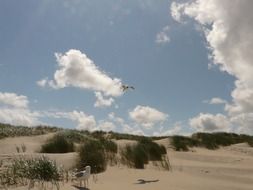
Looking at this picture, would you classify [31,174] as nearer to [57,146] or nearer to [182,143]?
[57,146]

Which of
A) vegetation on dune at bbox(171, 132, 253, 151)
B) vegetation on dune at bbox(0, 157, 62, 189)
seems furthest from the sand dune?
vegetation on dune at bbox(171, 132, 253, 151)

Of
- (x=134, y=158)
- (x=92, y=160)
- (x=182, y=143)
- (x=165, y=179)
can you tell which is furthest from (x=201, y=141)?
(x=165, y=179)

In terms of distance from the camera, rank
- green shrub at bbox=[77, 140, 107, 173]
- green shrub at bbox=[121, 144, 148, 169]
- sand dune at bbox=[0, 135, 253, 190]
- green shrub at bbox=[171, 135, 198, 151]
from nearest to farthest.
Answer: sand dune at bbox=[0, 135, 253, 190] → green shrub at bbox=[77, 140, 107, 173] → green shrub at bbox=[121, 144, 148, 169] → green shrub at bbox=[171, 135, 198, 151]

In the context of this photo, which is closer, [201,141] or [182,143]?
[182,143]

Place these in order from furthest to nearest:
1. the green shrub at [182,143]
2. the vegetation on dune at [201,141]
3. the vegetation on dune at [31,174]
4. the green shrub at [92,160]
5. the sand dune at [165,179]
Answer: the vegetation on dune at [201,141] < the green shrub at [182,143] < the green shrub at [92,160] < the sand dune at [165,179] < the vegetation on dune at [31,174]

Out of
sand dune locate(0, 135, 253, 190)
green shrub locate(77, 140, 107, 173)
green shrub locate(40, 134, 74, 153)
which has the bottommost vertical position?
sand dune locate(0, 135, 253, 190)

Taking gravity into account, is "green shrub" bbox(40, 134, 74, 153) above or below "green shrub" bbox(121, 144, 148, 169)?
above

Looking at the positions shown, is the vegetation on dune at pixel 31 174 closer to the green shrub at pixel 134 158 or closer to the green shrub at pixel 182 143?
the green shrub at pixel 134 158

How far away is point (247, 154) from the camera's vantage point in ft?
83.4

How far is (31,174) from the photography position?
9.88m

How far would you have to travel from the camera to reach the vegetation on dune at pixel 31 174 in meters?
9.69

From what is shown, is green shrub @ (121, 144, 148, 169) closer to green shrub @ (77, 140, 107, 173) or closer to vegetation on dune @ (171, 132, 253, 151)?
green shrub @ (77, 140, 107, 173)

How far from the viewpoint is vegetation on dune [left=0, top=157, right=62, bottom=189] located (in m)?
9.69

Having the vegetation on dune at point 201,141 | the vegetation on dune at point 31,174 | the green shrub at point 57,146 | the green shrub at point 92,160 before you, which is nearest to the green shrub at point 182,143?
the vegetation on dune at point 201,141
